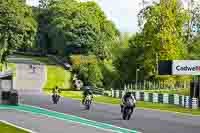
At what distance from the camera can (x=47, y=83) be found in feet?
284

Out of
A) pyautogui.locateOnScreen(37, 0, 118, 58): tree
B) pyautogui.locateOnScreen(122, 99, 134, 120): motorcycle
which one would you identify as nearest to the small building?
pyautogui.locateOnScreen(122, 99, 134, 120): motorcycle

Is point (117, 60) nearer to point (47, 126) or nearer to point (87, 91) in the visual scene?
point (87, 91)

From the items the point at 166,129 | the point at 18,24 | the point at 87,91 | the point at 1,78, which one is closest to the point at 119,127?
the point at 166,129

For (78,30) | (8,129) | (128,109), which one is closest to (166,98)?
(128,109)

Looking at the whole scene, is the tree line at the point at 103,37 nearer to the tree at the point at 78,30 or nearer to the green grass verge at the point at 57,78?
the tree at the point at 78,30

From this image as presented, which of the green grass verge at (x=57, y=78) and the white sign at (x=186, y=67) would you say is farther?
the green grass verge at (x=57, y=78)

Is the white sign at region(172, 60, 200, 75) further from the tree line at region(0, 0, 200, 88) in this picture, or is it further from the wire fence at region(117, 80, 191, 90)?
the wire fence at region(117, 80, 191, 90)

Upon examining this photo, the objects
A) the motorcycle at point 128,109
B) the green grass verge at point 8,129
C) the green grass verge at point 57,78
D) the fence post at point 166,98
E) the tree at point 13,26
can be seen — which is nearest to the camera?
the green grass verge at point 8,129

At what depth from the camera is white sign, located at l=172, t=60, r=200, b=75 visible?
4788 cm

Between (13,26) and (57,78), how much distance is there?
1365cm

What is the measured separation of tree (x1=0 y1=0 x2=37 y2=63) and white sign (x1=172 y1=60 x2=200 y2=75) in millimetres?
31977

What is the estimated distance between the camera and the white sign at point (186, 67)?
157 feet

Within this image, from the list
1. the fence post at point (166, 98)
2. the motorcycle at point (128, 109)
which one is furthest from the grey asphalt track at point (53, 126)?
the fence post at point (166, 98)

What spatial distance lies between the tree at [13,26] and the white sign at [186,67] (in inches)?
1259
